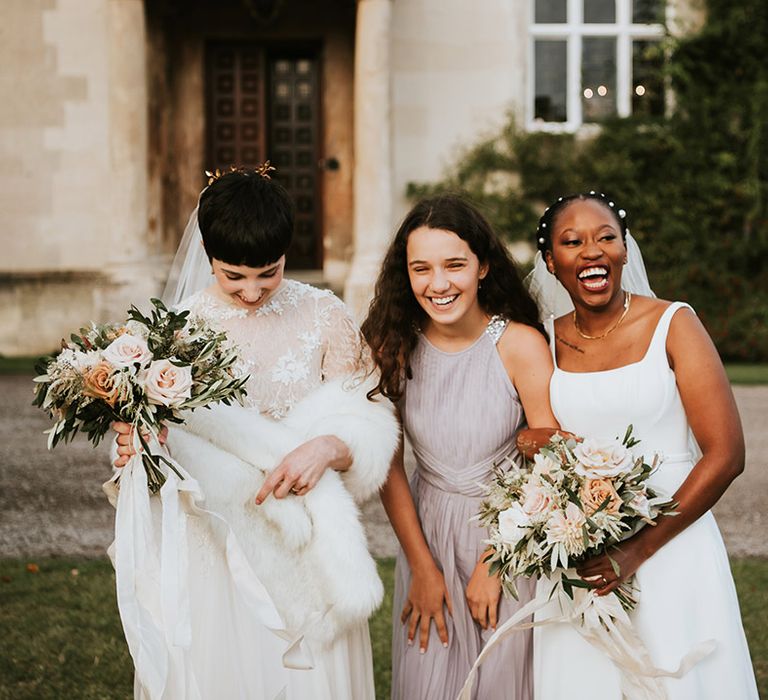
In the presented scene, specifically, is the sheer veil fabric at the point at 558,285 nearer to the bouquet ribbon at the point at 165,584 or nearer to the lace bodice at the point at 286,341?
the lace bodice at the point at 286,341

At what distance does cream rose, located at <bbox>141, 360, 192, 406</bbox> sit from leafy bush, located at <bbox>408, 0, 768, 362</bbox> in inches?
412

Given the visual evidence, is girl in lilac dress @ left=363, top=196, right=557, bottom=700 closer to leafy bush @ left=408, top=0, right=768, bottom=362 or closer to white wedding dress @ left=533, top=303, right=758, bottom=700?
white wedding dress @ left=533, top=303, right=758, bottom=700

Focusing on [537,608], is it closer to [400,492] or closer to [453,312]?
[400,492]

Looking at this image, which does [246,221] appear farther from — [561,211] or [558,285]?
[558,285]

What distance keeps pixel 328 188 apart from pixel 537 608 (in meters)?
11.3

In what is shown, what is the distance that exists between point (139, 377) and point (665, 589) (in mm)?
1545

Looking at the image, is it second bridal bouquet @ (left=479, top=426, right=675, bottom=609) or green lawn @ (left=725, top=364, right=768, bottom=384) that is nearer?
second bridal bouquet @ (left=479, top=426, right=675, bottom=609)

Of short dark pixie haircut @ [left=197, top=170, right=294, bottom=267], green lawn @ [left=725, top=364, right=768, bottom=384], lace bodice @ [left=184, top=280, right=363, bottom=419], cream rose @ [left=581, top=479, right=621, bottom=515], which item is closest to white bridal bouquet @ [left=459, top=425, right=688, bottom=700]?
cream rose @ [left=581, top=479, right=621, bottom=515]

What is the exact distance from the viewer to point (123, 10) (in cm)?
1148

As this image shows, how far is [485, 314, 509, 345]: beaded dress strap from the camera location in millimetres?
3123

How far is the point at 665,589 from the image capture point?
2756 millimetres

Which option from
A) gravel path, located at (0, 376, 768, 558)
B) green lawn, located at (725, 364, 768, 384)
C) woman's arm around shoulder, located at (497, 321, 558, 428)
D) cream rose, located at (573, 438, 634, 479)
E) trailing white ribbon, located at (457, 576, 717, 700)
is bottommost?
gravel path, located at (0, 376, 768, 558)

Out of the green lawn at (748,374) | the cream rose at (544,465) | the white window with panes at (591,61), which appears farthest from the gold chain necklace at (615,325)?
the white window with panes at (591,61)

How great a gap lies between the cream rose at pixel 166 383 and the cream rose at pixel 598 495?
3.47ft
